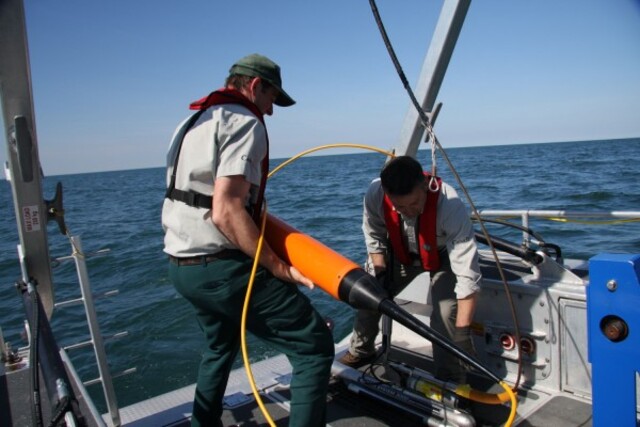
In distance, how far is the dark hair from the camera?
2.88m

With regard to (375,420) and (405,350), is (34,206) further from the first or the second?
(405,350)

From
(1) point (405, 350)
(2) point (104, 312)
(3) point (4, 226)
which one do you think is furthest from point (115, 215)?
(1) point (405, 350)

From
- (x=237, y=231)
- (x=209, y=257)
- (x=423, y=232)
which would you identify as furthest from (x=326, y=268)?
(x=423, y=232)

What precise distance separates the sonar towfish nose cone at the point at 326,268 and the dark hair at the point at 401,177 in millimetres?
745

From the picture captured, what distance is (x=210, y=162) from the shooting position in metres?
2.15

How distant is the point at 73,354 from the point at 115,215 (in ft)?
56.2

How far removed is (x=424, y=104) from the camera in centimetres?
367

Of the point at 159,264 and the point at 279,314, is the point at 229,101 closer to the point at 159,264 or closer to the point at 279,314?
Result: the point at 279,314

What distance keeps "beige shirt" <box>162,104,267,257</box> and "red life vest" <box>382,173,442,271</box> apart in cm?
132

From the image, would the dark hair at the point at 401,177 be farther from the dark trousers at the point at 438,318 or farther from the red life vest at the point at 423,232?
the dark trousers at the point at 438,318

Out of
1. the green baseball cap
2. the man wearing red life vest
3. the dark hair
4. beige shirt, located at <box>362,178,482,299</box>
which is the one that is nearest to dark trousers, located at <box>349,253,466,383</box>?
the man wearing red life vest

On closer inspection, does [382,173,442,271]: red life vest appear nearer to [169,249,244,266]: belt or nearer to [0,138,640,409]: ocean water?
[169,249,244,266]: belt

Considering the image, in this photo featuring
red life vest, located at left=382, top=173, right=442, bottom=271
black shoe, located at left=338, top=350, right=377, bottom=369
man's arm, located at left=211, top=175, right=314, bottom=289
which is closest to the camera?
man's arm, located at left=211, top=175, right=314, bottom=289

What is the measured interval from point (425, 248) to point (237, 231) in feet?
5.16
